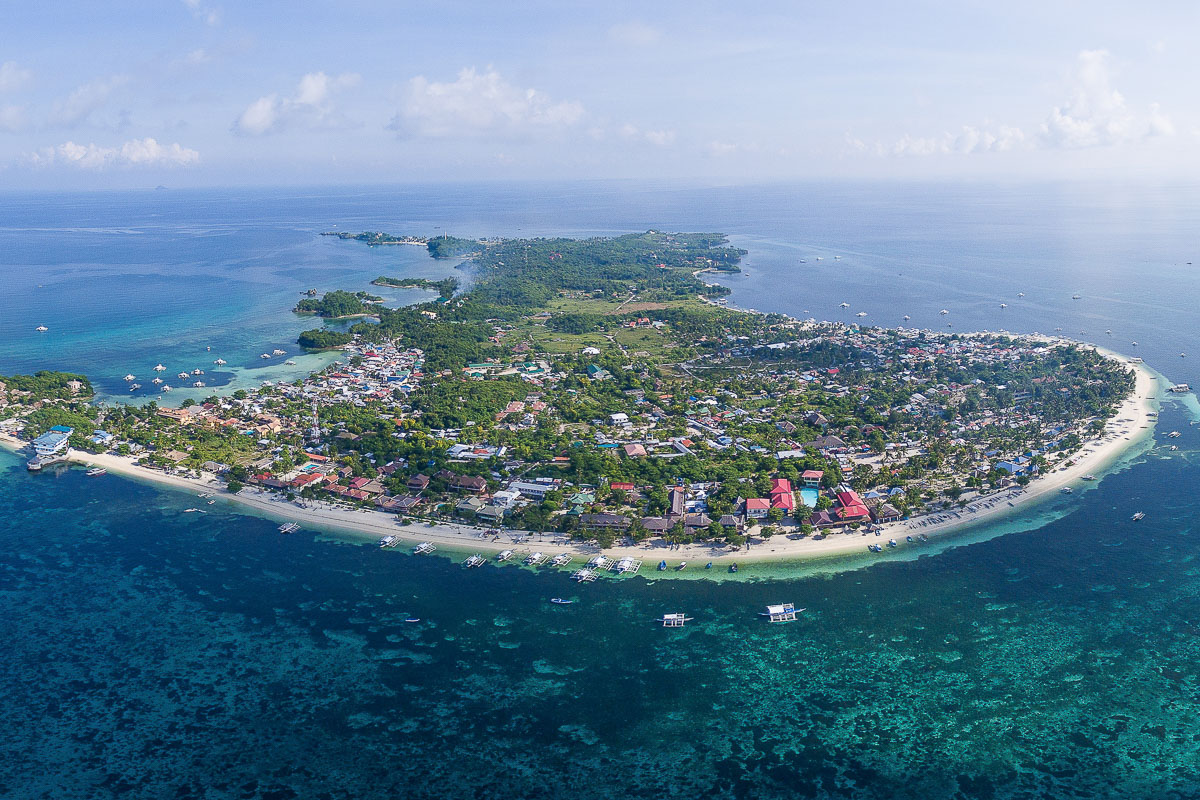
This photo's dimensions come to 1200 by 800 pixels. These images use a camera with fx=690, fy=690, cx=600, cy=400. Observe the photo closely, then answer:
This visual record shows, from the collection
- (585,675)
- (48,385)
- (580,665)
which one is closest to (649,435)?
(580,665)

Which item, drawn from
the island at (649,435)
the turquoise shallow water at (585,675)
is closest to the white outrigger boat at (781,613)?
the turquoise shallow water at (585,675)

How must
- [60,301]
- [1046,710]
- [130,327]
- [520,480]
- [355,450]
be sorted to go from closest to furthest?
[1046,710], [520,480], [355,450], [130,327], [60,301]

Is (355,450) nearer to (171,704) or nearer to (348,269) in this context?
(171,704)

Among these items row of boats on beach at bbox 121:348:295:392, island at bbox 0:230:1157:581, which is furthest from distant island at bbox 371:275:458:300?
row of boats on beach at bbox 121:348:295:392

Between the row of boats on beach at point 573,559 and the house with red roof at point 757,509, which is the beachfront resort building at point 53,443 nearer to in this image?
the row of boats on beach at point 573,559

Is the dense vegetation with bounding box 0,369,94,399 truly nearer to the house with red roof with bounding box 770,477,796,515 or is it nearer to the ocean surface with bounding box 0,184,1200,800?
the ocean surface with bounding box 0,184,1200,800

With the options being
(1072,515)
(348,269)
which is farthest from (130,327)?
(1072,515)
